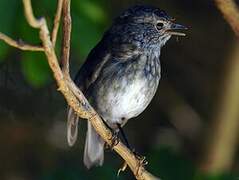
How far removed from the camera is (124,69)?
208 inches

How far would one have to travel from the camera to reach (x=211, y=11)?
26.3ft

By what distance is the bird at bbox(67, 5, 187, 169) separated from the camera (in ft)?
17.3

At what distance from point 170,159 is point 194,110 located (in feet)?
7.36

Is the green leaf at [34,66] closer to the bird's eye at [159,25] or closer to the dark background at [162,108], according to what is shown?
the bird's eye at [159,25]

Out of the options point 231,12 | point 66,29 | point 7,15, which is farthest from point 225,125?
point 66,29

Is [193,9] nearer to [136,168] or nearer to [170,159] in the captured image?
[170,159]

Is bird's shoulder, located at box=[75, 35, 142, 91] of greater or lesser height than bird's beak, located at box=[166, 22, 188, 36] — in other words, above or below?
below

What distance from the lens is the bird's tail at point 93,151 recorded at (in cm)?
559

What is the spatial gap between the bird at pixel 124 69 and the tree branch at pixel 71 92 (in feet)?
1.83

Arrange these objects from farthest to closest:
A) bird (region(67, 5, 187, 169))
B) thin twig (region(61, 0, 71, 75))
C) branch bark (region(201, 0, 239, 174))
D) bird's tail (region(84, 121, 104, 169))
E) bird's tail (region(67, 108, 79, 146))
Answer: branch bark (region(201, 0, 239, 174)), bird's tail (region(84, 121, 104, 169)), bird (region(67, 5, 187, 169)), bird's tail (region(67, 108, 79, 146)), thin twig (region(61, 0, 71, 75))

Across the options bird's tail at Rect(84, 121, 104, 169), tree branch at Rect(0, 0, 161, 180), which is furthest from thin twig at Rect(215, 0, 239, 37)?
bird's tail at Rect(84, 121, 104, 169)

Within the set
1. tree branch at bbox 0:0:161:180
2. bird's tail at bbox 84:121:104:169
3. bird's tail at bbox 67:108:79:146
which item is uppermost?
bird's tail at bbox 84:121:104:169

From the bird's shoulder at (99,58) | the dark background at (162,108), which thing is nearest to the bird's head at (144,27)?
the bird's shoulder at (99,58)

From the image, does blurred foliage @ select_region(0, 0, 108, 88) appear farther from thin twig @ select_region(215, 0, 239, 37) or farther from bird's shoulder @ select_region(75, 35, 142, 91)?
thin twig @ select_region(215, 0, 239, 37)
